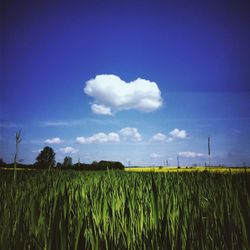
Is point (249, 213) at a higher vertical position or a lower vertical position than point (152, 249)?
higher

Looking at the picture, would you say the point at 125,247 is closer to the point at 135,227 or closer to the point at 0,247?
the point at 135,227

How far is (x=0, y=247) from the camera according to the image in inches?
33.2

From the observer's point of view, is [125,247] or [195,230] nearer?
[125,247]

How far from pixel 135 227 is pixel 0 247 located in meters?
0.59

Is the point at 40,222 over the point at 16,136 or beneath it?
beneath

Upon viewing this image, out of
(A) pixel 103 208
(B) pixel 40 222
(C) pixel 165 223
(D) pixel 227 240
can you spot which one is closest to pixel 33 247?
(B) pixel 40 222

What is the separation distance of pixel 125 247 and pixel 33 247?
14.0 inches

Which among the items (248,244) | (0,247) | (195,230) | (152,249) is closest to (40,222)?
(0,247)

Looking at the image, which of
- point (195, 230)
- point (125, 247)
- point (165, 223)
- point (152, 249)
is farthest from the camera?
point (195, 230)

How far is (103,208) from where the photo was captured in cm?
136

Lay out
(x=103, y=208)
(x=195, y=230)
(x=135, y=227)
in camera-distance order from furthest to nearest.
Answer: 1. (x=103, y=208)
2. (x=135, y=227)
3. (x=195, y=230)

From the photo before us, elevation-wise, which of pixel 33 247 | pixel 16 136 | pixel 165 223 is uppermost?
pixel 16 136

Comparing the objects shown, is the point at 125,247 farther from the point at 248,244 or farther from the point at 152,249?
the point at 248,244

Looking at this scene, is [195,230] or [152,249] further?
[195,230]
